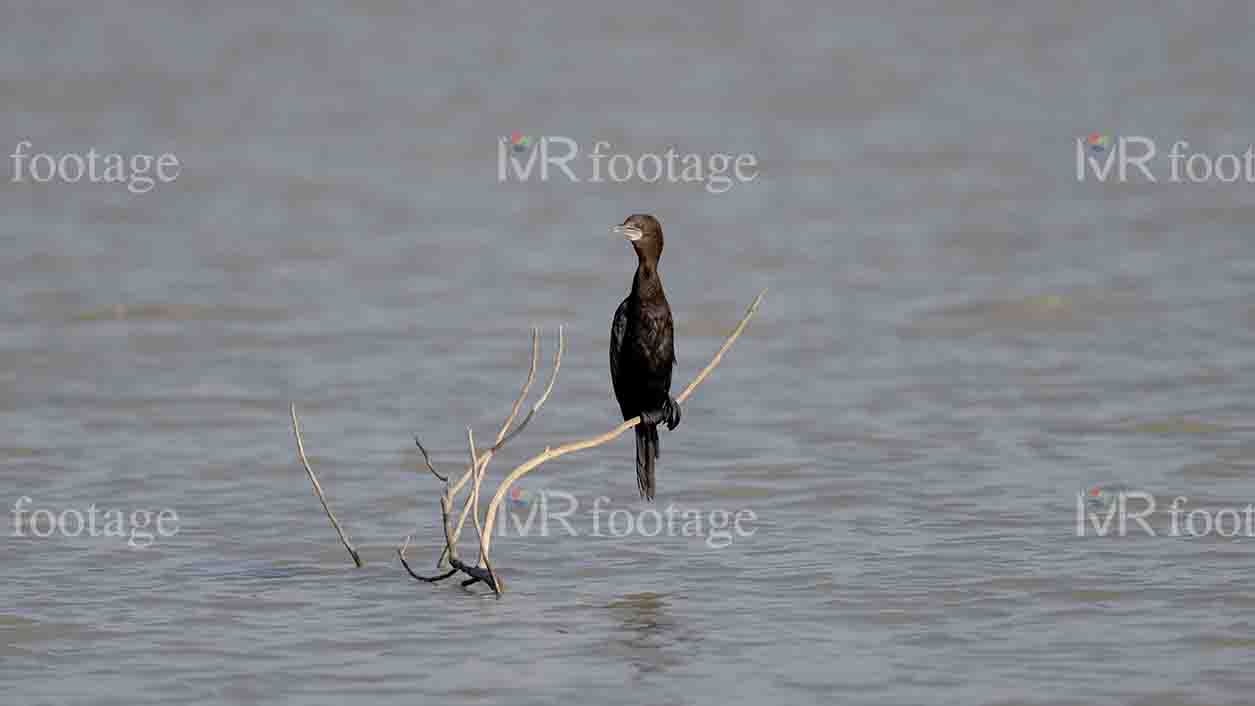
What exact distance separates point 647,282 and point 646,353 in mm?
308

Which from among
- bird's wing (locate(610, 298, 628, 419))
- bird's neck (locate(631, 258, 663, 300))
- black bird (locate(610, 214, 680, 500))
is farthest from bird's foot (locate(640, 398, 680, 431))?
bird's neck (locate(631, 258, 663, 300))

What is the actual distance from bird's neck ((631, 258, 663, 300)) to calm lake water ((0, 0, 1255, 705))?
127 cm

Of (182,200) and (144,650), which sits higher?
(182,200)

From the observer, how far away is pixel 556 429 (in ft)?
46.1

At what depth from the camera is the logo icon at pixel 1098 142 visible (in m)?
24.8

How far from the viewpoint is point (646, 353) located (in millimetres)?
9406

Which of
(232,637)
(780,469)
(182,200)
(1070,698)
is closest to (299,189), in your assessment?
(182,200)

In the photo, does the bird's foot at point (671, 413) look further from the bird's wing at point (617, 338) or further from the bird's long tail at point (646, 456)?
the bird's wing at point (617, 338)

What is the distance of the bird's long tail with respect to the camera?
31.6 feet

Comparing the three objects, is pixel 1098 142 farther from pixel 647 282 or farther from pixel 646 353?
pixel 647 282

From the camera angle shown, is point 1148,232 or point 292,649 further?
point 1148,232

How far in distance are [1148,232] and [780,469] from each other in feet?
30.9

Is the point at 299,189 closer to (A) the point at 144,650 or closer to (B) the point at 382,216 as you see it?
(B) the point at 382,216

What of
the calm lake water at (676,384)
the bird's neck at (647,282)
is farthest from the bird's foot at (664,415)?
the calm lake water at (676,384)
